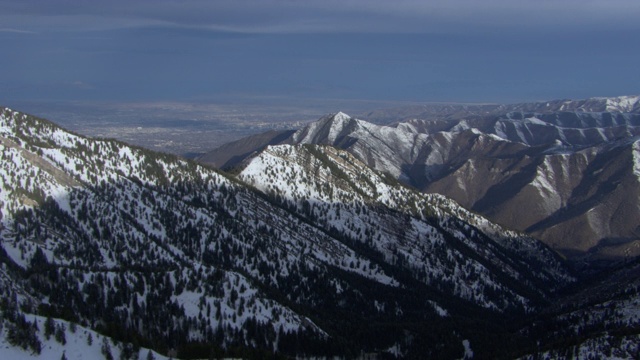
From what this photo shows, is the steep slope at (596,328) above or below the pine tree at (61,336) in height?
below

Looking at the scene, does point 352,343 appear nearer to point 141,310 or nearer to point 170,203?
point 141,310

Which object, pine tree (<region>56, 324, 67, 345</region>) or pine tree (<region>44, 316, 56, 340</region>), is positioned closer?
pine tree (<region>56, 324, 67, 345</region>)

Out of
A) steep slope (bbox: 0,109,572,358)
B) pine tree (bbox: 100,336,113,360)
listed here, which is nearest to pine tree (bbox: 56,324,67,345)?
steep slope (bbox: 0,109,572,358)

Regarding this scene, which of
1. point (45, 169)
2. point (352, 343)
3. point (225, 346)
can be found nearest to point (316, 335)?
point (352, 343)

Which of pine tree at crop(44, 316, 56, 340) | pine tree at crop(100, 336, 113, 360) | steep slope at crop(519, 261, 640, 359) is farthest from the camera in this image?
steep slope at crop(519, 261, 640, 359)

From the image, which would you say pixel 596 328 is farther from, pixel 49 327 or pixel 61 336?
pixel 49 327

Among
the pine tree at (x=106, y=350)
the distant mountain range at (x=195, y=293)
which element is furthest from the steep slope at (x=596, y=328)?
the pine tree at (x=106, y=350)

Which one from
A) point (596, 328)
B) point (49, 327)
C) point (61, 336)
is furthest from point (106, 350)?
point (596, 328)

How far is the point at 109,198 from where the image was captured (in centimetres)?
17525

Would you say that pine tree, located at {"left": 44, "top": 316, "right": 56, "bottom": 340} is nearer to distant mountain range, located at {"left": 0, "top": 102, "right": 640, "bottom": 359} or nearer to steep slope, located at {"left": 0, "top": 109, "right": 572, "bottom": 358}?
distant mountain range, located at {"left": 0, "top": 102, "right": 640, "bottom": 359}

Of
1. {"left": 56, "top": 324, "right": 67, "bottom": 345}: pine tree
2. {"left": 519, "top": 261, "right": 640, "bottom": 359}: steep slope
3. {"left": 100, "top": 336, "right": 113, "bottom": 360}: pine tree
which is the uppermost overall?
{"left": 56, "top": 324, "right": 67, "bottom": 345}: pine tree

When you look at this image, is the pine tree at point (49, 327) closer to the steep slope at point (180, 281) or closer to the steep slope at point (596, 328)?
the steep slope at point (180, 281)

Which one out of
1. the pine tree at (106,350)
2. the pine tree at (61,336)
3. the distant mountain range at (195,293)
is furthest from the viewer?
the distant mountain range at (195,293)

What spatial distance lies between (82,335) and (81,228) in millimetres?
82842
